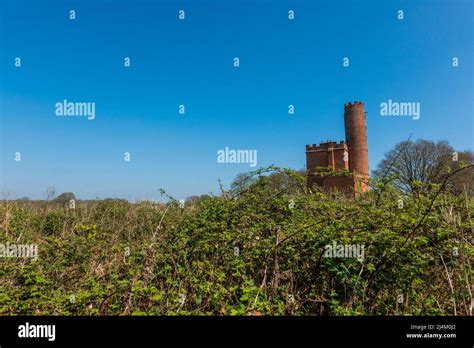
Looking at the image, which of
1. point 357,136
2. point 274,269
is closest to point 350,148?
point 357,136

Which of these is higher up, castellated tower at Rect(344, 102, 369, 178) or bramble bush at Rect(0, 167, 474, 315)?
castellated tower at Rect(344, 102, 369, 178)

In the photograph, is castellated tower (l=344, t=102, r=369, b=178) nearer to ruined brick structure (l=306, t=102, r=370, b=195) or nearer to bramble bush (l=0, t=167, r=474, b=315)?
ruined brick structure (l=306, t=102, r=370, b=195)

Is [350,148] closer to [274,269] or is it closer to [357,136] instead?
[357,136]

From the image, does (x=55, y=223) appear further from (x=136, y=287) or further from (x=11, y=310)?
(x=136, y=287)

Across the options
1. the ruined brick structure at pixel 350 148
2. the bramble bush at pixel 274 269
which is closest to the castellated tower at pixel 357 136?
the ruined brick structure at pixel 350 148

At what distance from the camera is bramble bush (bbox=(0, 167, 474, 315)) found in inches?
117

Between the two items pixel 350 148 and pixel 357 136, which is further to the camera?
pixel 350 148

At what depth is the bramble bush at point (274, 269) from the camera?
2.98 m

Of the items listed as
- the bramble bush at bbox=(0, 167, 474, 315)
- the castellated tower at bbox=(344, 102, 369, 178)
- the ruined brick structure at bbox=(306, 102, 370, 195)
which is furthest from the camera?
the castellated tower at bbox=(344, 102, 369, 178)

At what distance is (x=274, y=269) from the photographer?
11.1 feet

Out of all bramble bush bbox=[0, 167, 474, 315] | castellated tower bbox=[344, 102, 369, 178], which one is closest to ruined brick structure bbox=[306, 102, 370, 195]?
castellated tower bbox=[344, 102, 369, 178]

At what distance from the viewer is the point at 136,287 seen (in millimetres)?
3104

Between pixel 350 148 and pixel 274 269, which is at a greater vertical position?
pixel 350 148
